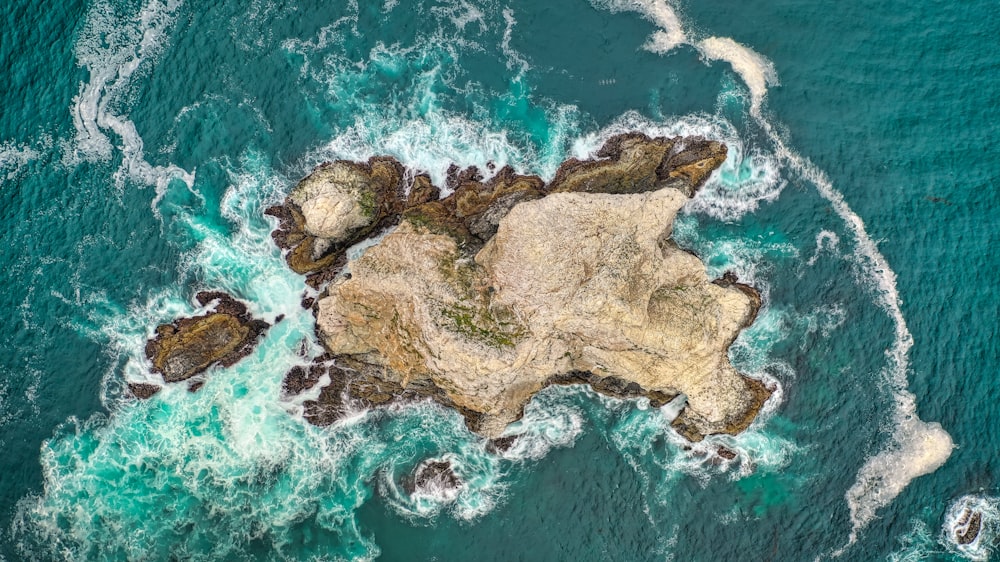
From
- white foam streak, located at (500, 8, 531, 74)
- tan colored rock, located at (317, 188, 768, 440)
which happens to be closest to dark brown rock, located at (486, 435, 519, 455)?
tan colored rock, located at (317, 188, 768, 440)

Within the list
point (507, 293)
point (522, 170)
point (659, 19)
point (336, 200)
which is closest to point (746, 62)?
point (659, 19)

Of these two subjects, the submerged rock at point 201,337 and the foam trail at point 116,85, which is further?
the submerged rock at point 201,337

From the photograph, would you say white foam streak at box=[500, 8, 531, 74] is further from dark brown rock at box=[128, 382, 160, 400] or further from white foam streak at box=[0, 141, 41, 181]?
dark brown rock at box=[128, 382, 160, 400]

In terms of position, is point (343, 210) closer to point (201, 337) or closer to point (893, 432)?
point (201, 337)

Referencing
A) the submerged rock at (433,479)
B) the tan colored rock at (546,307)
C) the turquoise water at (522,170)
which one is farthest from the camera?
the submerged rock at (433,479)

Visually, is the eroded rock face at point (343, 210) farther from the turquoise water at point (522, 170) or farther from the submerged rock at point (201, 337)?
the submerged rock at point (201, 337)

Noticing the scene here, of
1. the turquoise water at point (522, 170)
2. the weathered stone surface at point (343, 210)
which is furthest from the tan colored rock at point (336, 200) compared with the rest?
the turquoise water at point (522, 170)

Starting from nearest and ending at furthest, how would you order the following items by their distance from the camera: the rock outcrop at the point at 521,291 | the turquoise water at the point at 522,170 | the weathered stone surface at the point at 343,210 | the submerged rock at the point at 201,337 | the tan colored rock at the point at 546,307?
1. the tan colored rock at the point at 546,307
2. the rock outcrop at the point at 521,291
3. the weathered stone surface at the point at 343,210
4. the turquoise water at the point at 522,170
5. the submerged rock at the point at 201,337
